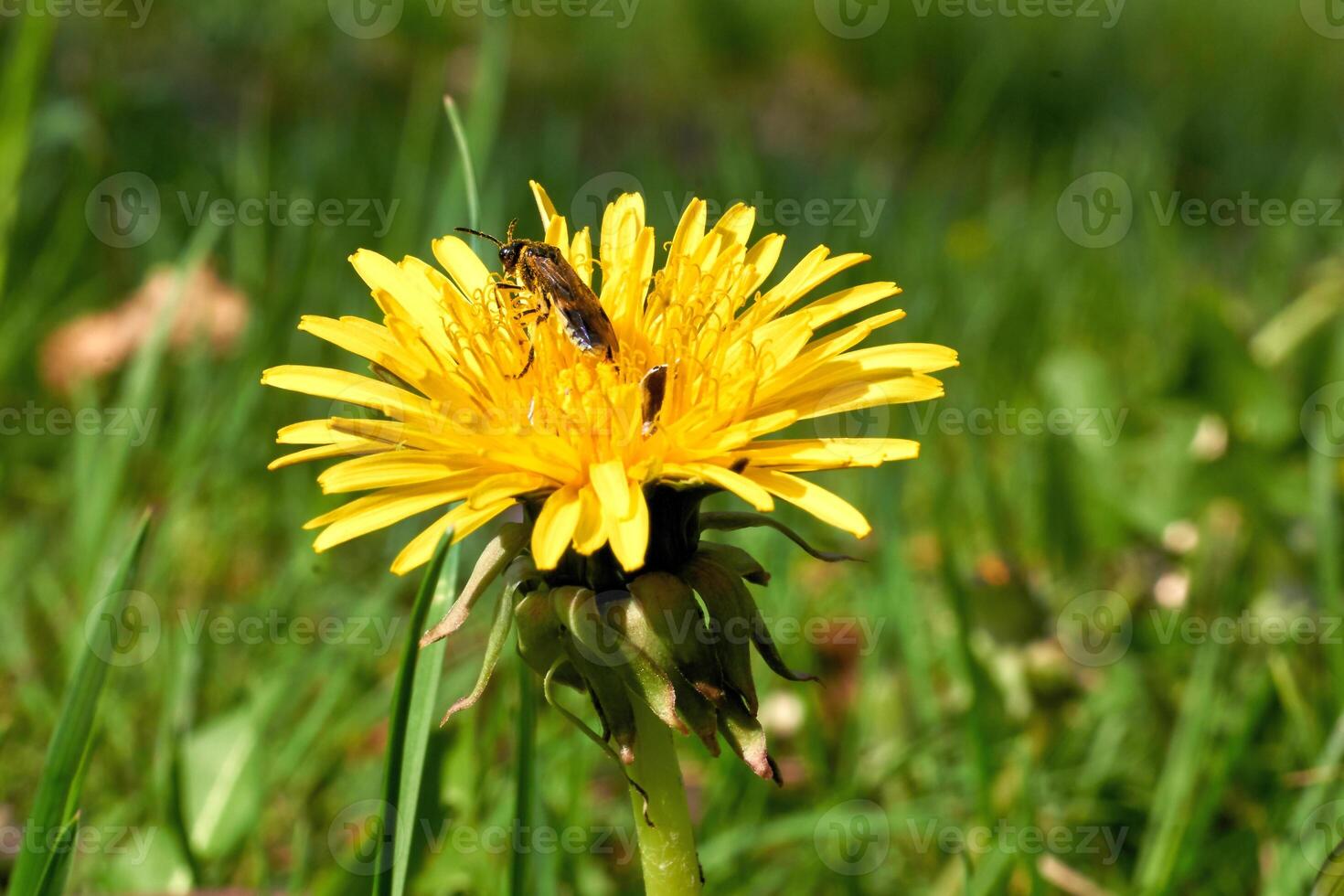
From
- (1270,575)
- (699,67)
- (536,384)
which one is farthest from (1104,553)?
(699,67)

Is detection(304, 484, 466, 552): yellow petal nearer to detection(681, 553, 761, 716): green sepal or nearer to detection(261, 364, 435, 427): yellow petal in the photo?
detection(261, 364, 435, 427): yellow petal

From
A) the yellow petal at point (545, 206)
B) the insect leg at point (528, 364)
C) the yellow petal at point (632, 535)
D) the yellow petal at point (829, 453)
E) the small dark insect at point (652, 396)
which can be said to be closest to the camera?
the yellow petal at point (632, 535)

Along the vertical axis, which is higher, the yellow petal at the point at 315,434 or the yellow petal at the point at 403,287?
the yellow petal at the point at 403,287

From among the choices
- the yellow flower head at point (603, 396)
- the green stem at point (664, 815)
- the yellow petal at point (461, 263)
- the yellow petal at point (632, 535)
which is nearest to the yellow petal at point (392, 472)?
the yellow flower head at point (603, 396)

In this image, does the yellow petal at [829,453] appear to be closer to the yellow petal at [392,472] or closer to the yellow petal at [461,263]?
the yellow petal at [392,472]

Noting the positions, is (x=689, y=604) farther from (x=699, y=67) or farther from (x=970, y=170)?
(x=699, y=67)

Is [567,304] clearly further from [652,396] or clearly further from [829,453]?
[829,453]

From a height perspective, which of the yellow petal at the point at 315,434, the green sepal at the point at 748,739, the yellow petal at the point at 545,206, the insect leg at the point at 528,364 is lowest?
the green sepal at the point at 748,739
